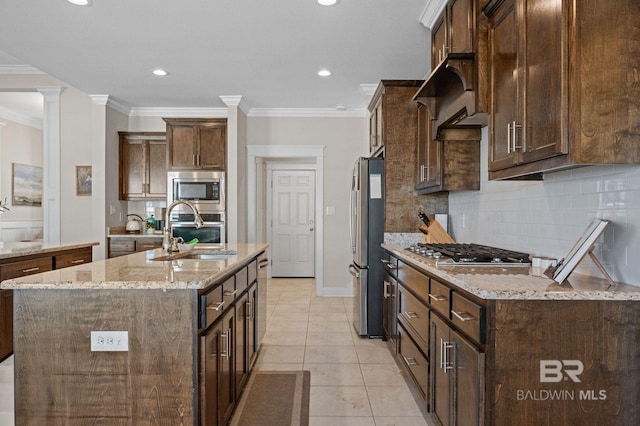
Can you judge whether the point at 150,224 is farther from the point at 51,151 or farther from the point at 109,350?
the point at 109,350

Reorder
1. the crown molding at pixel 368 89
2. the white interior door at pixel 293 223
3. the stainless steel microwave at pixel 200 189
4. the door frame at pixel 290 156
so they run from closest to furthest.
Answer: the crown molding at pixel 368 89 → the stainless steel microwave at pixel 200 189 → the door frame at pixel 290 156 → the white interior door at pixel 293 223

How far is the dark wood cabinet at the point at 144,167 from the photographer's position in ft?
18.4

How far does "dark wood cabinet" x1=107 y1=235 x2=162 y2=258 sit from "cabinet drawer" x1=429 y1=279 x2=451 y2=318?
4.10 metres

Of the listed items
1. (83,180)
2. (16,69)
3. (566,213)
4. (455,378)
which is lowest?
(455,378)

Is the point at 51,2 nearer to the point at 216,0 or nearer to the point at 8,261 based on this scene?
the point at 216,0

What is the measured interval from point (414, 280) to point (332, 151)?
3560mm

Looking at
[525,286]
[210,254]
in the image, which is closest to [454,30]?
[525,286]

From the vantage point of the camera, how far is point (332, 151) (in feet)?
19.0

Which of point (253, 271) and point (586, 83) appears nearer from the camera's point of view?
point (586, 83)

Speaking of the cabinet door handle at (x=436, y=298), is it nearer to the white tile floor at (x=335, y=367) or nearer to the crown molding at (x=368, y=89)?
the white tile floor at (x=335, y=367)

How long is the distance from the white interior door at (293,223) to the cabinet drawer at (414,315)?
433cm

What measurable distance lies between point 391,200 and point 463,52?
1672 mm

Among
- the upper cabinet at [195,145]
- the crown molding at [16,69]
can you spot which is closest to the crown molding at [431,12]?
the upper cabinet at [195,145]

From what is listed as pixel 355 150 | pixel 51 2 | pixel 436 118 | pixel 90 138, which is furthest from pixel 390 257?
pixel 90 138
